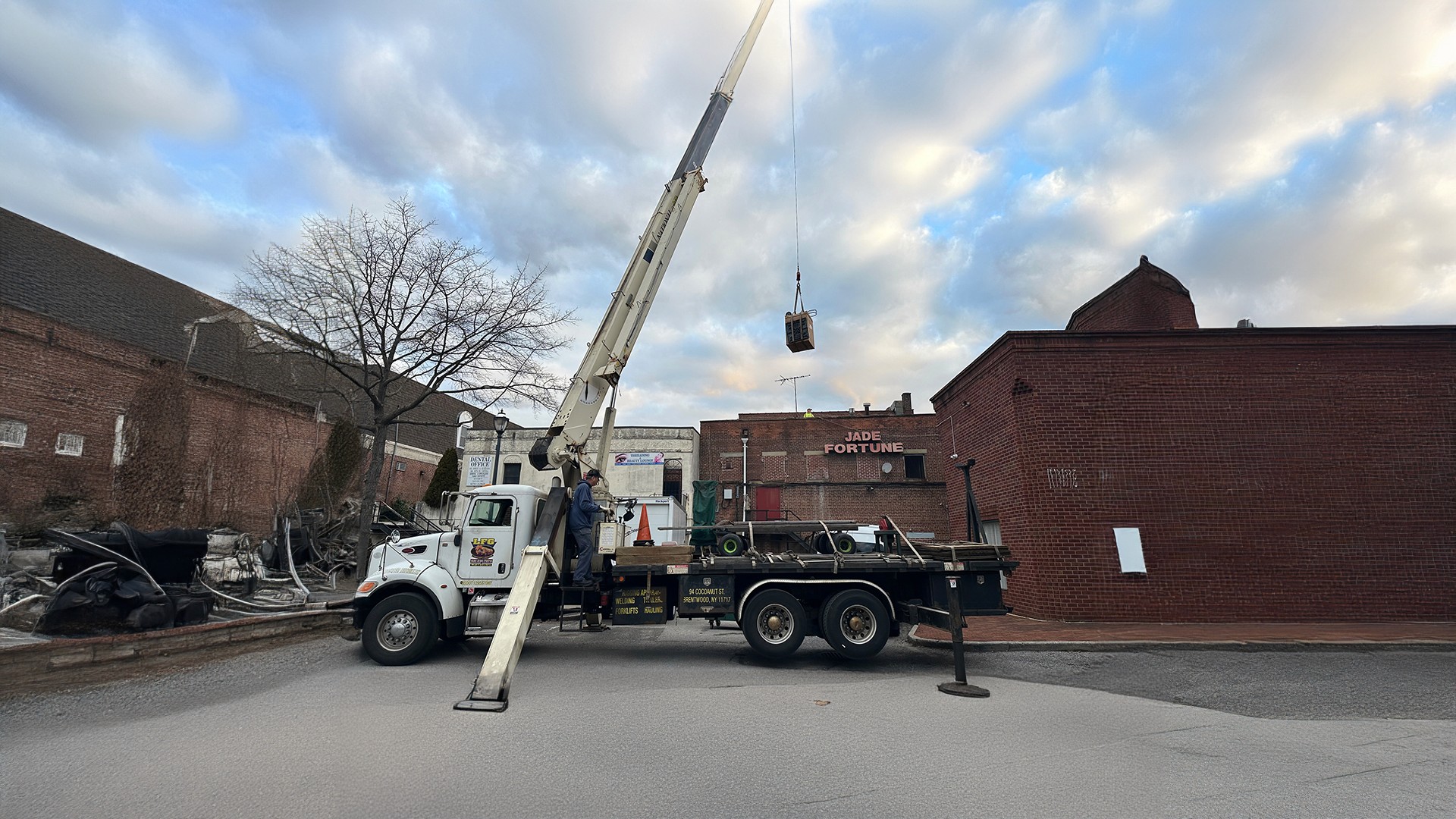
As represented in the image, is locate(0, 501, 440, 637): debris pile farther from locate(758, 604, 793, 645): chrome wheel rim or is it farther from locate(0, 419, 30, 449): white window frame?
locate(758, 604, 793, 645): chrome wheel rim

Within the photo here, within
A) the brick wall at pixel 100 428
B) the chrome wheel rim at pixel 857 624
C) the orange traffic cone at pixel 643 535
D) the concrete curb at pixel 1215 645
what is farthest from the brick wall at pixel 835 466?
the chrome wheel rim at pixel 857 624

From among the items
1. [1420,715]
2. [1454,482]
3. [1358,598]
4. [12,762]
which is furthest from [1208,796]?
[1454,482]

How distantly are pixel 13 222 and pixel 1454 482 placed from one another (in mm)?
37184

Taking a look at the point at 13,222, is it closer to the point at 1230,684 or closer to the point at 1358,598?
the point at 1230,684

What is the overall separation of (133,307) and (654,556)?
23.0 meters

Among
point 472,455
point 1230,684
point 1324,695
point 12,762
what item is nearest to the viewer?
point 12,762

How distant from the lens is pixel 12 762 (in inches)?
179

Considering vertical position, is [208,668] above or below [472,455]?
below

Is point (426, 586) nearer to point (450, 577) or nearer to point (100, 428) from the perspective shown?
point (450, 577)

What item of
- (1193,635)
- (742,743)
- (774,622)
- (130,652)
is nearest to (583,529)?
(774,622)

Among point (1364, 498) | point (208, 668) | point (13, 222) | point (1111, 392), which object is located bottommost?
point (208, 668)

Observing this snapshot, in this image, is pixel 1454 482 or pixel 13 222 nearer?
pixel 1454 482

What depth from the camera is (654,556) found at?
926 centimetres

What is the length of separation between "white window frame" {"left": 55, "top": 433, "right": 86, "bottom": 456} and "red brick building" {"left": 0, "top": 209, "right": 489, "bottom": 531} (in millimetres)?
25
